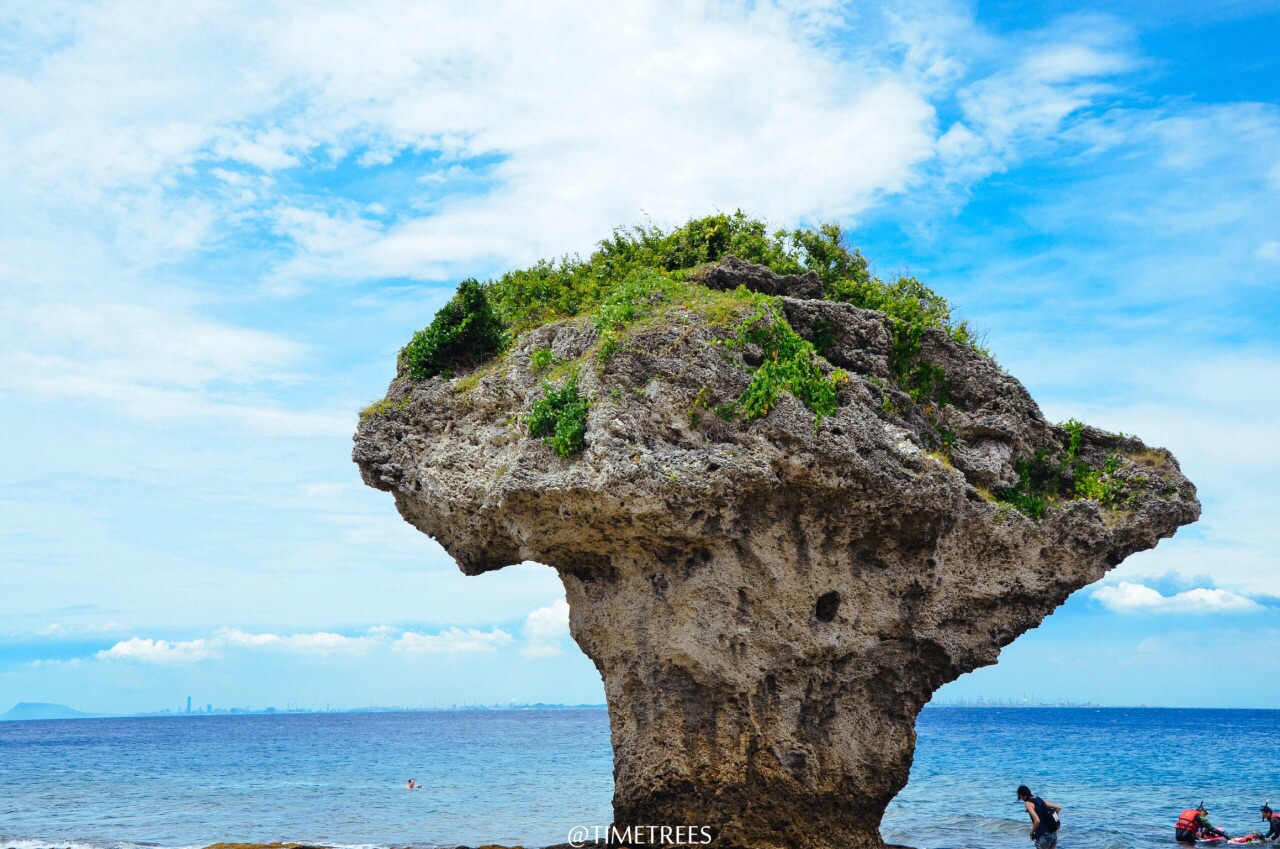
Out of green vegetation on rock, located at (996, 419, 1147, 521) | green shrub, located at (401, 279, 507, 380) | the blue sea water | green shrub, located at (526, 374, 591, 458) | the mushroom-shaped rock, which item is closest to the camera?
the mushroom-shaped rock

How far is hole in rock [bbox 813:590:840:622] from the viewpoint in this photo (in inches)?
486

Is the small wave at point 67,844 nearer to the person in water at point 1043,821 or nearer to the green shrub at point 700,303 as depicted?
the green shrub at point 700,303

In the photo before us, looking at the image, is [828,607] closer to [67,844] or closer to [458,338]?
[458,338]

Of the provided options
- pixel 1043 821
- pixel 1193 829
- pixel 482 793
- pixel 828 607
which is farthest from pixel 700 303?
pixel 482 793

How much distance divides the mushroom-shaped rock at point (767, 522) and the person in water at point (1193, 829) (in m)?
10.8

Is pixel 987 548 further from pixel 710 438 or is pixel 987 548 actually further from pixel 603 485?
pixel 603 485

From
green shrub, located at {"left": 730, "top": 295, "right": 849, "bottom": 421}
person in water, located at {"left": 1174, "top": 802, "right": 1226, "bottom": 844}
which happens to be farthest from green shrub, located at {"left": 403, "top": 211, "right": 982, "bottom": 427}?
person in water, located at {"left": 1174, "top": 802, "right": 1226, "bottom": 844}

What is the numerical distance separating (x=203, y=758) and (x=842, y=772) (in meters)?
54.3

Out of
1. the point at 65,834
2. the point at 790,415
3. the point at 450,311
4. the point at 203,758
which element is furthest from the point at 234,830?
the point at 203,758

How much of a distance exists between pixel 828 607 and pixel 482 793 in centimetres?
2234

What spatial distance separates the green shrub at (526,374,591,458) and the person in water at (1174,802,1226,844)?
1718cm

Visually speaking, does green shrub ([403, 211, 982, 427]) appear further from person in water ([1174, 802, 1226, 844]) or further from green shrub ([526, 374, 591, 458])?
person in water ([1174, 802, 1226, 844])

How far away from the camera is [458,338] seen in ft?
46.3

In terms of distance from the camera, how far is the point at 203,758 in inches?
2232
